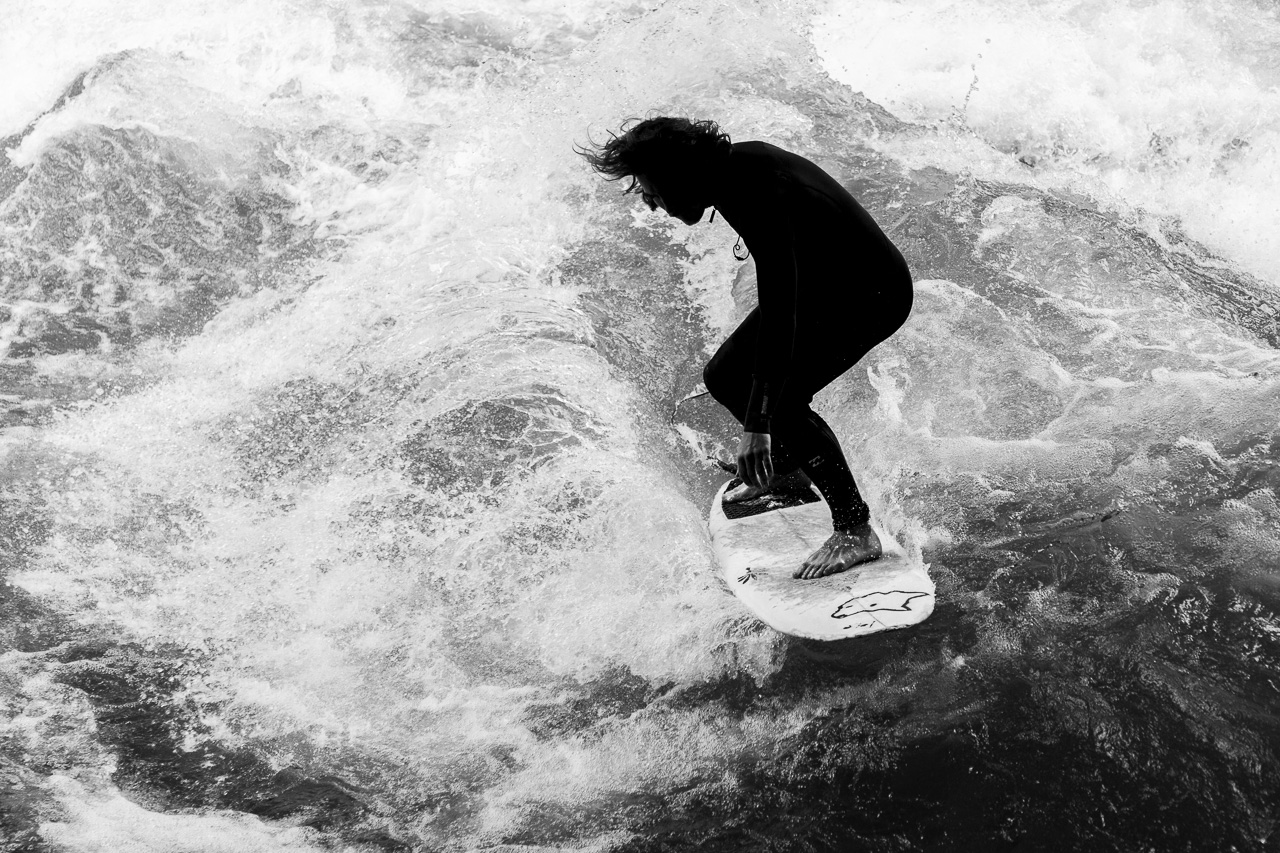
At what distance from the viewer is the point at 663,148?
2518 millimetres

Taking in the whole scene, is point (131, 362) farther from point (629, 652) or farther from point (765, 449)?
point (765, 449)

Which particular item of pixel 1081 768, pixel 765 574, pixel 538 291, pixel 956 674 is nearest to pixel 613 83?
pixel 538 291

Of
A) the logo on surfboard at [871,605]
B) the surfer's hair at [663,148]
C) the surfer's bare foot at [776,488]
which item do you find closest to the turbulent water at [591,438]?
the logo on surfboard at [871,605]

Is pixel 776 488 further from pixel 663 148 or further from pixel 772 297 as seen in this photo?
pixel 663 148

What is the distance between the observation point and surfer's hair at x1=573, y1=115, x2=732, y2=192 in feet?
8.24

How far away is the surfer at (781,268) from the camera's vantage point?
2562 millimetres

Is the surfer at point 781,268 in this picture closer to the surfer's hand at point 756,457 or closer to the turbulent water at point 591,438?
the surfer's hand at point 756,457

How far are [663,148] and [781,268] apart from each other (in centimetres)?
45

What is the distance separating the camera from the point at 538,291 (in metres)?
4.99

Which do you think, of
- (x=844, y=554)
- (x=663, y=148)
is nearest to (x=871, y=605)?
(x=844, y=554)

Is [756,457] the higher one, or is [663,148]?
[663,148]

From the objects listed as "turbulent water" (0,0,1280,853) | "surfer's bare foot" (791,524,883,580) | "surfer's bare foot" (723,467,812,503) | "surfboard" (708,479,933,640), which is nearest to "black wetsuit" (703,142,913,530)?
"surfer's bare foot" (791,524,883,580)

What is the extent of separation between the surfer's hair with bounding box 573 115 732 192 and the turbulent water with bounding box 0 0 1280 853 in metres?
1.65

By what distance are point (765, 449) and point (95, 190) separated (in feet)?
16.1
